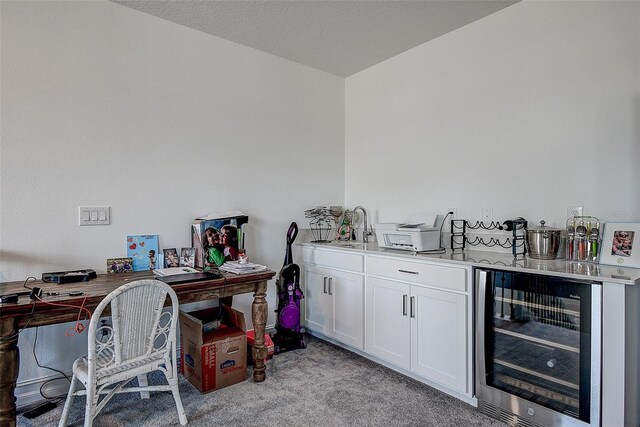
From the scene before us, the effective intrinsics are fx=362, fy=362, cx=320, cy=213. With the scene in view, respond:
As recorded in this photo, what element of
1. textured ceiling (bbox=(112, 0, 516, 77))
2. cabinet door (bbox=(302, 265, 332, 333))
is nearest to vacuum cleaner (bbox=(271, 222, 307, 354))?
cabinet door (bbox=(302, 265, 332, 333))

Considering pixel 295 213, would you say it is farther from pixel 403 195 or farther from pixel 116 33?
pixel 116 33

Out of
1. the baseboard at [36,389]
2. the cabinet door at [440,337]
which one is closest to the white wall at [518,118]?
the cabinet door at [440,337]

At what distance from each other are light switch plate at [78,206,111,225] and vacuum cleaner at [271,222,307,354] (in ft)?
4.49

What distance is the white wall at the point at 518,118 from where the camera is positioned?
83.9 inches

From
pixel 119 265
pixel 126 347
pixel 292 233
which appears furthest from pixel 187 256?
pixel 126 347

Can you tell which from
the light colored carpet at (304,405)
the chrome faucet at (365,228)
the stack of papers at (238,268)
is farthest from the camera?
the chrome faucet at (365,228)

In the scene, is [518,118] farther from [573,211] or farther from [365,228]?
[365,228]

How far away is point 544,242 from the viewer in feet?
7.24

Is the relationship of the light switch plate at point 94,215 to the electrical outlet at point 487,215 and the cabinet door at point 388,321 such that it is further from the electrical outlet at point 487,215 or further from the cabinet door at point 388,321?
the electrical outlet at point 487,215

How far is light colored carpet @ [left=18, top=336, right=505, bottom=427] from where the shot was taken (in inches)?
80.2

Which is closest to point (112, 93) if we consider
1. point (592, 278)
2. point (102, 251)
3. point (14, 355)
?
point (102, 251)

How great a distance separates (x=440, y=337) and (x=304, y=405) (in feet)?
3.11

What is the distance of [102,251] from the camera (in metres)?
2.51

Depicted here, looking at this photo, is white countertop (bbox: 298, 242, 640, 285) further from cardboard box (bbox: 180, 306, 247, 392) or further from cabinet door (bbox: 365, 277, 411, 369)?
cardboard box (bbox: 180, 306, 247, 392)
